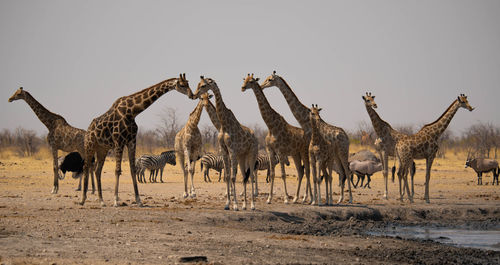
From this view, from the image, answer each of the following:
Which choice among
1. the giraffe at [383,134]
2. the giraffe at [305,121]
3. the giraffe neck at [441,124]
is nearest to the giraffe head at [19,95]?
the giraffe at [305,121]

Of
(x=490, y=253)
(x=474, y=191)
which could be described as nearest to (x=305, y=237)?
(x=490, y=253)

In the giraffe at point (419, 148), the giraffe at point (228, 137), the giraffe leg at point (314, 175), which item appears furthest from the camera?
the giraffe at point (419, 148)

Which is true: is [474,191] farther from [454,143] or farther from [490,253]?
[454,143]

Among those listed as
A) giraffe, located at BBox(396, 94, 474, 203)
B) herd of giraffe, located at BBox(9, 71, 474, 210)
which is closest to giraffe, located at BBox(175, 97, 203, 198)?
herd of giraffe, located at BBox(9, 71, 474, 210)

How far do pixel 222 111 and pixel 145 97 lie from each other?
6.13 feet

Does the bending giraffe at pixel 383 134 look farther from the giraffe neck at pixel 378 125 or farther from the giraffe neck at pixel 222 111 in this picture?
the giraffe neck at pixel 222 111

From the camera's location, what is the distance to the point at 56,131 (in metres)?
17.0

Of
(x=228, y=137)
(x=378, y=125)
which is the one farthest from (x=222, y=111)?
(x=378, y=125)

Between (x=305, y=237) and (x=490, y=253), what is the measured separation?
10.1ft

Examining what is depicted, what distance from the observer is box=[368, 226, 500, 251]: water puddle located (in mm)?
11148

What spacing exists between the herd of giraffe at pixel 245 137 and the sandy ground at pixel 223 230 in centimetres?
90

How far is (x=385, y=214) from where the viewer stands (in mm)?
14477

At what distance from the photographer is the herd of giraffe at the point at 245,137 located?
13.3 meters

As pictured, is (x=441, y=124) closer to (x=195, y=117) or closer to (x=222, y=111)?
(x=195, y=117)
